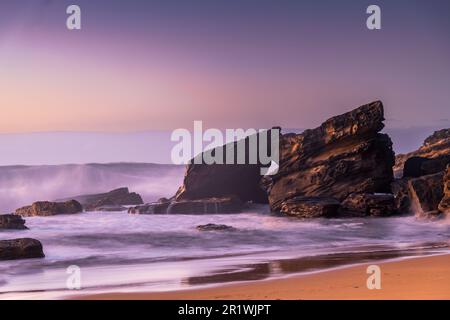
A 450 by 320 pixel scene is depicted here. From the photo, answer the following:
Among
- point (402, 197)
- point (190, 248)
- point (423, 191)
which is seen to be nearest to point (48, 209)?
point (190, 248)

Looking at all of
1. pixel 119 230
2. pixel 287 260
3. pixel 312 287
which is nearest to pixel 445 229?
pixel 287 260

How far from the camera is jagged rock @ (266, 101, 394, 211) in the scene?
24141 mm

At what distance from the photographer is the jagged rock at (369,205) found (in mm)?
22203

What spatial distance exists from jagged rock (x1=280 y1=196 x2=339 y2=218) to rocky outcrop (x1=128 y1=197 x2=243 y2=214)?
12.0 ft

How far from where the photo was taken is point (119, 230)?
64.4ft

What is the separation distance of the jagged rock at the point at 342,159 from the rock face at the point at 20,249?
13.4 meters

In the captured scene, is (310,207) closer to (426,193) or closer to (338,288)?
(426,193)

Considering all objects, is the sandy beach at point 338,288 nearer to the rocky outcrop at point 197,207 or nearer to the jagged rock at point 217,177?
the rocky outcrop at point 197,207

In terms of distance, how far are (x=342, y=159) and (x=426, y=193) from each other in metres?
4.03

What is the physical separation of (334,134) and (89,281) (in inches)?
663

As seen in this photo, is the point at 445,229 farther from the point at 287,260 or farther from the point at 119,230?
the point at 119,230

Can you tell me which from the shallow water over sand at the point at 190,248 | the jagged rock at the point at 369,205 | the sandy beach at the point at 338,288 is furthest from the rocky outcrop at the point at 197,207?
the sandy beach at the point at 338,288

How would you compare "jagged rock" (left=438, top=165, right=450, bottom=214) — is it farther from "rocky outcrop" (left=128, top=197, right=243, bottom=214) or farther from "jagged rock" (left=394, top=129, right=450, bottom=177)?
"jagged rock" (left=394, top=129, right=450, bottom=177)

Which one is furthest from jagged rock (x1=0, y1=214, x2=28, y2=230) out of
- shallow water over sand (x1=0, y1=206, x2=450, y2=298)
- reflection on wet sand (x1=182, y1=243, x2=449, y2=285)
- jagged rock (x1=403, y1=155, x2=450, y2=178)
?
jagged rock (x1=403, y1=155, x2=450, y2=178)
